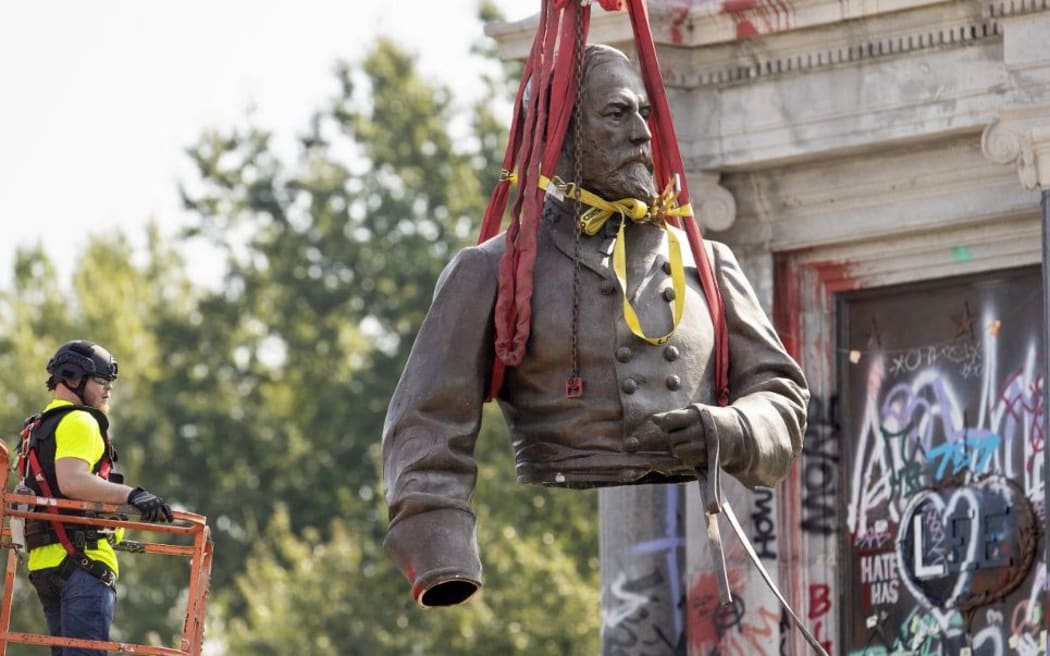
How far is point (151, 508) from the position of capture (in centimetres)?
1294

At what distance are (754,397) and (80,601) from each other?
146 inches

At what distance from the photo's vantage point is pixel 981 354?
16422mm

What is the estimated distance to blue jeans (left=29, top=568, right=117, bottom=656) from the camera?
44.6ft

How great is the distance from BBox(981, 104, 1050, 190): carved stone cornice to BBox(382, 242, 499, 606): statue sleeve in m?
5.02

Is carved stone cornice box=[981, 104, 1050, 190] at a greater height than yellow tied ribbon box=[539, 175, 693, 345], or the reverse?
carved stone cornice box=[981, 104, 1050, 190]

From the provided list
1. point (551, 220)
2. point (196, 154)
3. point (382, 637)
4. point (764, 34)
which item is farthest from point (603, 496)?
point (196, 154)

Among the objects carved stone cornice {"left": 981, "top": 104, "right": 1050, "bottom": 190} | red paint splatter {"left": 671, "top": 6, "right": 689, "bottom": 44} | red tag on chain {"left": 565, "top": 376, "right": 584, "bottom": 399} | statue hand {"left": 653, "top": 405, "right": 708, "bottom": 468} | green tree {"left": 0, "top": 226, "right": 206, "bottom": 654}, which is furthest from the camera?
green tree {"left": 0, "top": 226, "right": 206, "bottom": 654}

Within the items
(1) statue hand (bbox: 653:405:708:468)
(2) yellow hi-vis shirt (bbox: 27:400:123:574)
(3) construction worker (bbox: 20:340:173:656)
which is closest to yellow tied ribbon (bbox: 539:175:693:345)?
(1) statue hand (bbox: 653:405:708:468)

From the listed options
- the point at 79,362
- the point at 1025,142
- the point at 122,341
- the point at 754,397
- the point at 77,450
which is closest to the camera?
the point at 754,397

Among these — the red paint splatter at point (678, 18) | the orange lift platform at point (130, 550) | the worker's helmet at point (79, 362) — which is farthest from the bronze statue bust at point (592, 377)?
the red paint splatter at point (678, 18)

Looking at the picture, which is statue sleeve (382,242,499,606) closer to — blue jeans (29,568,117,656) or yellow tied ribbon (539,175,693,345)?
yellow tied ribbon (539,175,693,345)

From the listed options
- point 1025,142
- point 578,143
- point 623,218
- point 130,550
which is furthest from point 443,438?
point 1025,142

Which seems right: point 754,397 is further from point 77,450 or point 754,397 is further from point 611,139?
point 77,450

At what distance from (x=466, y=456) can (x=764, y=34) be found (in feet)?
20.6
